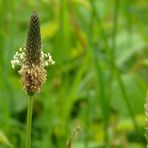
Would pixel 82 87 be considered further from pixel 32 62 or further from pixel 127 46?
pixel 32 62


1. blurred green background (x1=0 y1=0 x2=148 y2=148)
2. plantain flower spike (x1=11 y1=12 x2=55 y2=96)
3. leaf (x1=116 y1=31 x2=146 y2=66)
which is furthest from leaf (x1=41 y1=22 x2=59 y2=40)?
plantain flower spike (x1=11 y1=12 x2=55 y2=96)

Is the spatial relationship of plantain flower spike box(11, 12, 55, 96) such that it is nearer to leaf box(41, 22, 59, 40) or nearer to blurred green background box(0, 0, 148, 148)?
blurred green background box(0, 0, 148, 148)

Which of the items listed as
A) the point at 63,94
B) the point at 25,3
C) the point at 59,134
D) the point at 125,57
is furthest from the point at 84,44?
the point at 25,3

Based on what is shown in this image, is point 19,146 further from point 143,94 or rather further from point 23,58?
point 23,58

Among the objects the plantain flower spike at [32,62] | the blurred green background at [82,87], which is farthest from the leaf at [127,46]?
the plantain flower spike at [32,62]

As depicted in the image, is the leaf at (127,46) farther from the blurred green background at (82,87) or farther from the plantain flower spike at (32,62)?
the plantain flower spike at (32,62)

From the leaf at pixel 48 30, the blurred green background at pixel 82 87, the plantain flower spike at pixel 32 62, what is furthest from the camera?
the leaf at pixel 48 30
